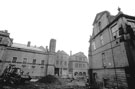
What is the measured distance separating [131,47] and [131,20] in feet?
14.5

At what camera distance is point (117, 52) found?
10.3m

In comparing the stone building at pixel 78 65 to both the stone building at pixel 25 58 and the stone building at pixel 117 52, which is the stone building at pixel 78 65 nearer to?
the stone building at pixel 25 58

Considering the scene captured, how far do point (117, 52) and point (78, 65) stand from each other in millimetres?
31956

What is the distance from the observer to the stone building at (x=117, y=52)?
845 centimetres

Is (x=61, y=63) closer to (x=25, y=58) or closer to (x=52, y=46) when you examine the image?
(x=52, y=46)

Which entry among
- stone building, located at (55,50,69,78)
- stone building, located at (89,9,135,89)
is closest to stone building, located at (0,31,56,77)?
stone building, located at (55,50,69,78)

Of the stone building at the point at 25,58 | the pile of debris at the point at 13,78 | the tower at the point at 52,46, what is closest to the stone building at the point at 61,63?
the stone building at the point at 25,58

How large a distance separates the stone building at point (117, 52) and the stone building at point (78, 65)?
23.9 meters

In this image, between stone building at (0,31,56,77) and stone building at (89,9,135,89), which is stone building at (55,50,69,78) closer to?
stone building at (0,31,56,77)

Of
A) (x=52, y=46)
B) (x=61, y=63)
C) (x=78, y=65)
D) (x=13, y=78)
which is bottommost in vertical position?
(x=13, y=78)

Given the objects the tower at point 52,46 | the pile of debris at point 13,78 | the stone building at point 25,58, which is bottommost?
the pile of debris at point 13,78

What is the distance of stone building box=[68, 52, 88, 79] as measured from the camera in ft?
127

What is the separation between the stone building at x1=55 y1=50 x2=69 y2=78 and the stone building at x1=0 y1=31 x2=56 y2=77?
918 cm

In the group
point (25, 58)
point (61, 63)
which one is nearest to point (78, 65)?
point (61, 63)
